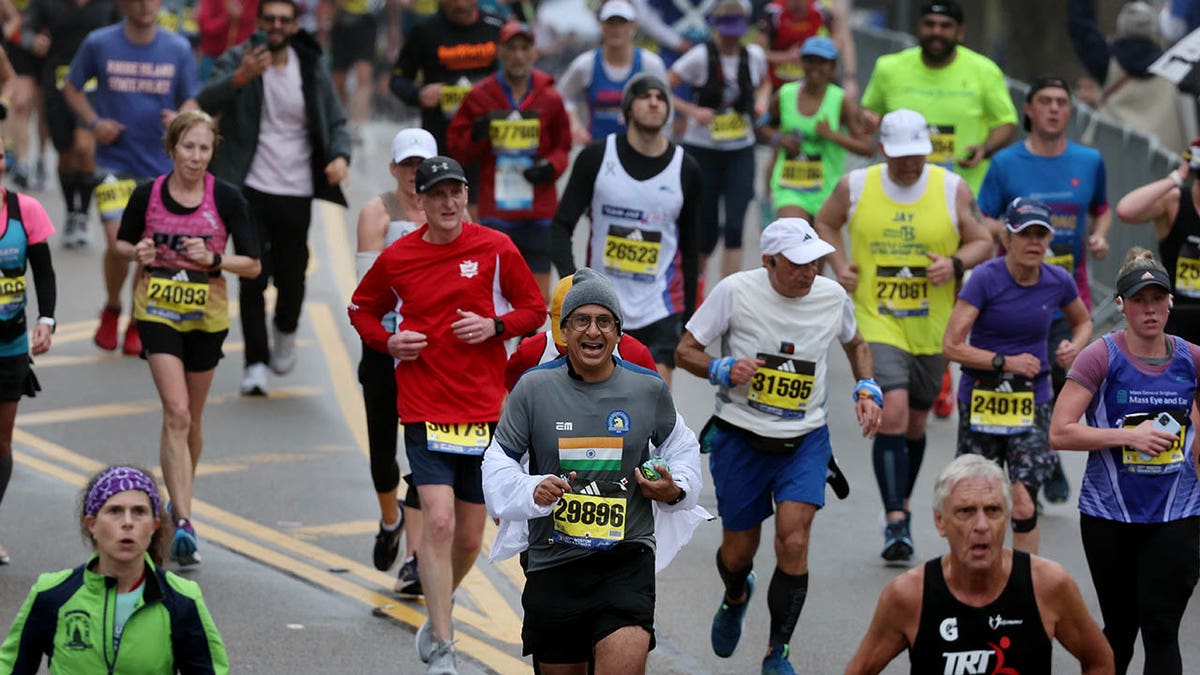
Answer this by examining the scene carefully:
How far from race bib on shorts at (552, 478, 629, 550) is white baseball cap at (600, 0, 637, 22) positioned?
25.5 ft

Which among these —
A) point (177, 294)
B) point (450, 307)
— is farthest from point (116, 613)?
point (177, 294)

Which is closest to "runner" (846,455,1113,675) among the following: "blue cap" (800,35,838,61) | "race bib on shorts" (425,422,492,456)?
"race bib on shorts" (425,422,492,456)

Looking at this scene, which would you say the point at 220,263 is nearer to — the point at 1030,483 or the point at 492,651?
the point at 492,651

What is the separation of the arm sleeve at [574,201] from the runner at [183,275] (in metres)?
1.53

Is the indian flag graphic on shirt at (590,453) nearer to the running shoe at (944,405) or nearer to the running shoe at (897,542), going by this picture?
the running shoe at (897,542)

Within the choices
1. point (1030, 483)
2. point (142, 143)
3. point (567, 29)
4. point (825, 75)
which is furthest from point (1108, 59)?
point (567, 29)

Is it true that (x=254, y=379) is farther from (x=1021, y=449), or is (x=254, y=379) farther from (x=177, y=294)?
(x=1021, y=449)

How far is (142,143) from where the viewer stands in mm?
14695

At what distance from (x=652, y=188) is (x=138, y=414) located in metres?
4.00

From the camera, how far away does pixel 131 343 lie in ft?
49.9

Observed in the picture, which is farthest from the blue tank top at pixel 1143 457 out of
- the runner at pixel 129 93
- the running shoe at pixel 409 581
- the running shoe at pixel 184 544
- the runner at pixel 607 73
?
the runner at pixel 129 93

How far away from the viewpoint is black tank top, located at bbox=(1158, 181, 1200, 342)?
10.2 metres

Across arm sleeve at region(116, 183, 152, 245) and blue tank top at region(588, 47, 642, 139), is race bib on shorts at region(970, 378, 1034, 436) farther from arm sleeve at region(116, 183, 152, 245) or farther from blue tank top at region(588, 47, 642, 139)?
blue tank top at region(588, 47, 642, 139)

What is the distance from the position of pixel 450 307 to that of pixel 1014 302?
2.59m
